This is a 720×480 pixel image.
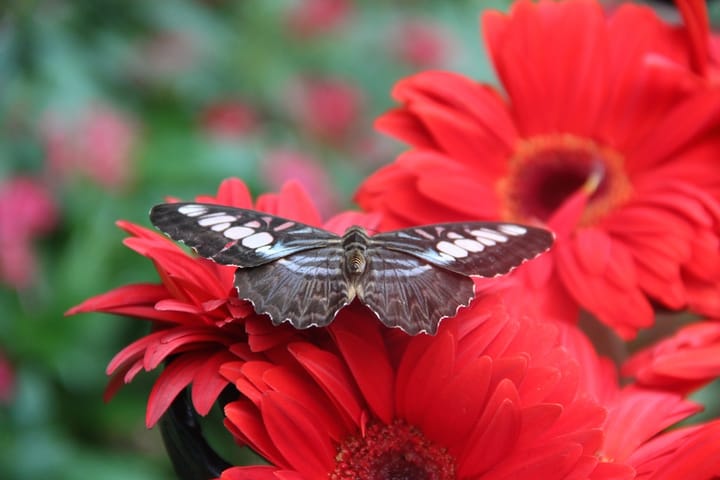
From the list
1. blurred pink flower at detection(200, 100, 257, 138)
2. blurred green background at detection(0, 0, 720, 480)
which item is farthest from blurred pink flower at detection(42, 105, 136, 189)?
blurred pink flower at detection(200, 100, 257, 138)

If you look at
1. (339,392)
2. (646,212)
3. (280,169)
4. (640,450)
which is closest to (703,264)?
(646,212)

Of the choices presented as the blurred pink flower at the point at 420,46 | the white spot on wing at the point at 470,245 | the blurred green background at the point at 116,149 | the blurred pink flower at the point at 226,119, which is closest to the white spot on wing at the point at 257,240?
the white spot on wing at the point at 470,245

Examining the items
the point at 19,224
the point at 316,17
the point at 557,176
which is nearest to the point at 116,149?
the point at 19,224

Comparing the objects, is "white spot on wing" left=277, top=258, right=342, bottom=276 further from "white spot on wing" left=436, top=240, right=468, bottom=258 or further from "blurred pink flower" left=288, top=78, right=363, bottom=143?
"blurred pink flower" left=288, top=78, right=363, bottom=143

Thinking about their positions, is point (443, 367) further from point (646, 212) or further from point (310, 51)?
point (310, 51)

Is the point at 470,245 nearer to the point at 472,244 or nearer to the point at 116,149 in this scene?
the point at 472,244

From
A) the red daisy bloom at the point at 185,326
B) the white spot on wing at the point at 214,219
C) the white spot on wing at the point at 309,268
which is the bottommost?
the red daisy bloom at the point at 185,326

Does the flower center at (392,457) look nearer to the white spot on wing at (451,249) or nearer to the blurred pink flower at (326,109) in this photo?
the white spot on wing at (451,249)
